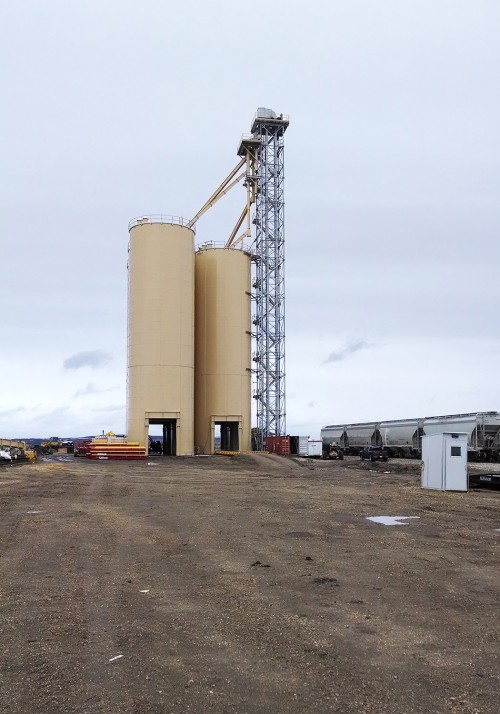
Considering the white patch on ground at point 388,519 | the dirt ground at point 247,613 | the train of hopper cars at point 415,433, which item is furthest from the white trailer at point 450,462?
the train of hopper cars at point 415,433

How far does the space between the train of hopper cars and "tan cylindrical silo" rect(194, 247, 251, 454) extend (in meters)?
10.00

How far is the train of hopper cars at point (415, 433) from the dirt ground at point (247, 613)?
25.7 m

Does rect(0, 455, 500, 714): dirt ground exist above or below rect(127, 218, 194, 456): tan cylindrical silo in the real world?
below

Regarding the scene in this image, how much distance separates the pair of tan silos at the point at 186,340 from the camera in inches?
2074

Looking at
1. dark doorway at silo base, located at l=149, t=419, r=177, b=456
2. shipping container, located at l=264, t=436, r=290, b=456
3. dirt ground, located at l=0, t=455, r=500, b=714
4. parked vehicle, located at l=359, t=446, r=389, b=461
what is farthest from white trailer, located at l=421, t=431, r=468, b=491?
dark doorway at silo base, located at l=149, t=419, r=177, b=456

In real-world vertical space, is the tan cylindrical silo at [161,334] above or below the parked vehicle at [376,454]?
above

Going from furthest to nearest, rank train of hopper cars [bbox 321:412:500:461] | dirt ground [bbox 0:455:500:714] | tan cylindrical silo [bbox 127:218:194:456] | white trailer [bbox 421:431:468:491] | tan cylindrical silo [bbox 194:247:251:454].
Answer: tan cylindrical silo [bbox 194:247:251:454] → tan cylindrical silo [bbox 127:218:194:456] → train of hopper cars [bbox 321:412:500:461] → white trailer [bbox 421:431:468:491] → dirt ground [bbox 0:455:500:714]

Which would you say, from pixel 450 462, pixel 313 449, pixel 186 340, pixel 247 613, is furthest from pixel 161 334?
pixel 247 613

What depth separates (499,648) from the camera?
20.7 ft

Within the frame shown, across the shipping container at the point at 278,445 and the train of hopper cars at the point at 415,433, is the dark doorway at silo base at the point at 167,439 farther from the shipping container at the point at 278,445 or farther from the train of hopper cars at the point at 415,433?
the train of hopper cars at the point at 415,433

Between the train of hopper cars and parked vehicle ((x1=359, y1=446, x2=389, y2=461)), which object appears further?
parked vehicle ((x1=359, y1=446, x2=389, y2=461))

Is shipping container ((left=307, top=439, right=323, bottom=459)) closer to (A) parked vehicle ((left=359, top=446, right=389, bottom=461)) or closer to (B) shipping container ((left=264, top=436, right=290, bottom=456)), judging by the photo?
(B) shipping container ((left=264, top=436, right=290, bottom=456))

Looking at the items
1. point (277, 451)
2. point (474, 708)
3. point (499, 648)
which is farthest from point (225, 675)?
point (277, 451)

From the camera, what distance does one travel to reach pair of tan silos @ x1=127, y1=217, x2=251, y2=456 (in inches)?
2074
